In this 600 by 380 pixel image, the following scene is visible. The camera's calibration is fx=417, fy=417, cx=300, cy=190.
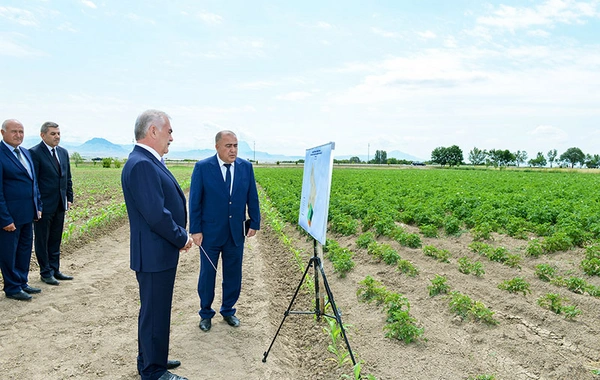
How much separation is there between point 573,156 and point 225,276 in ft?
666

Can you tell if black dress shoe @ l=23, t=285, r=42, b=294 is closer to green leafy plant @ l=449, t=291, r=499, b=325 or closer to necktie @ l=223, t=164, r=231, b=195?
necktie @ l=223, t=164, r=231, b=195

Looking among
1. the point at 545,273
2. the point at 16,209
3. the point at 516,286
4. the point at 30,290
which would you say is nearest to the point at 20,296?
the point at 30,290

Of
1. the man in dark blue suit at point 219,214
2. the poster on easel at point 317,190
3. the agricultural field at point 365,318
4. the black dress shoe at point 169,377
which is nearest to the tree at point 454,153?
the agricultural field at point 365,318

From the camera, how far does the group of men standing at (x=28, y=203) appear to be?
19.6 ft

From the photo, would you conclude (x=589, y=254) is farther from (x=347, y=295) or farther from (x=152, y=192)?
(x=152, y=192)

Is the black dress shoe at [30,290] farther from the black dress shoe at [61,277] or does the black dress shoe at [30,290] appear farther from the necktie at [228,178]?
the necktie at [228,178]

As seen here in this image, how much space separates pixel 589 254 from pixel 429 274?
3041 mm

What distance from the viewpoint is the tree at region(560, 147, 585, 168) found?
557 feet

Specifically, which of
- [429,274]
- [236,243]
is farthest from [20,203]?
[429,274]

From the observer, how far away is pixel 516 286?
6262 millimetres

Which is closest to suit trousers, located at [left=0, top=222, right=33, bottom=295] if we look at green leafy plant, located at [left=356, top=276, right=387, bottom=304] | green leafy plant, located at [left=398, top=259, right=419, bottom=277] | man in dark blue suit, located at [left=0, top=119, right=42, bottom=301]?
man in dark blue suit, located at [left=0, top=119, right=42, bottom=301]

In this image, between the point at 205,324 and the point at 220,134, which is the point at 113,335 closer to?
the point at 205,324

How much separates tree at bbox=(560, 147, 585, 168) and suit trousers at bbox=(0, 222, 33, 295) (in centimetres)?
20036

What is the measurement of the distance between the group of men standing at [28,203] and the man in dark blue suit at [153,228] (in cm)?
339
